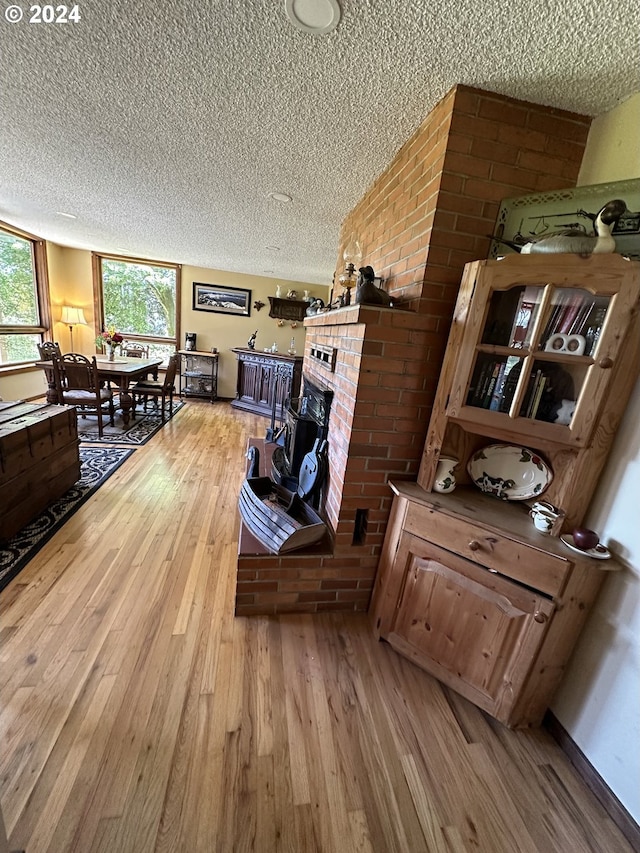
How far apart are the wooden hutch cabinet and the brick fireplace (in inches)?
6.2

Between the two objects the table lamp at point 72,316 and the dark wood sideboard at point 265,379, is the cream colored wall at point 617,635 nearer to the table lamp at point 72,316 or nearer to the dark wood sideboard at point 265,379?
the dark wood sideboard at point 265,379

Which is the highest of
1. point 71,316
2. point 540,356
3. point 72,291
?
point 72,291

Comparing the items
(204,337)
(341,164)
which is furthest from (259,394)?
(341,164)

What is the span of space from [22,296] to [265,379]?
371 centimetres

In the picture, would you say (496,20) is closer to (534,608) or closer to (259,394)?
(534,608)

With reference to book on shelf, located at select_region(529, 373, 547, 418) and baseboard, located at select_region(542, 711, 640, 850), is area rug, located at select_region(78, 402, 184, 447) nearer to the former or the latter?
book on shelf, located at select_region(529, 373, 547, 418)

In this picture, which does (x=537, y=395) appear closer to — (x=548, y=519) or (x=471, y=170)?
(x=548, y=519)

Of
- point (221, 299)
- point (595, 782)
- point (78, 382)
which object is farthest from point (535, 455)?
point (221, 299)

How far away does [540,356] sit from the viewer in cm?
111

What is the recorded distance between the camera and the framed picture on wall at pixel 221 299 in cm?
585

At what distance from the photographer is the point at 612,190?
1.09 m

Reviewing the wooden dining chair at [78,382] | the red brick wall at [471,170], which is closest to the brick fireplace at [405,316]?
the red brick wall at [471,170]

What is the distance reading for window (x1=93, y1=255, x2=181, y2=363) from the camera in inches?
222

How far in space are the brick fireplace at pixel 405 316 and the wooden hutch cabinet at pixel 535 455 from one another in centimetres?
16
